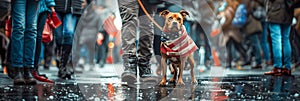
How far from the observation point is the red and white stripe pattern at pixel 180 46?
6016mm

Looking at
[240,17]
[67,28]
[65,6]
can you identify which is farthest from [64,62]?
[240,17]

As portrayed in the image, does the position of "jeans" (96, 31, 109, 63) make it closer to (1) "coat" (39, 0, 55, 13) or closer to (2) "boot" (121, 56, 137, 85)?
(1) "coat" (39, 0, 55, 13)

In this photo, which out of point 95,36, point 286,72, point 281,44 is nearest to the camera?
point 95,36

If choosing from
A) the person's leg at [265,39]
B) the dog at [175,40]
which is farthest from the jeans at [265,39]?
the dog at [175,40]

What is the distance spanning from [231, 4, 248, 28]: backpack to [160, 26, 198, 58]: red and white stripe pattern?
9.68 m

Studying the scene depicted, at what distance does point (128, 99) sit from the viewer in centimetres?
511

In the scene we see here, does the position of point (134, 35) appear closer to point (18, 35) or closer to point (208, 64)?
point (18, 35)

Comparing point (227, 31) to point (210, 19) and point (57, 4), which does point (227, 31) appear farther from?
point (57, 4)

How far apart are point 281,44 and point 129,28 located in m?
4.22

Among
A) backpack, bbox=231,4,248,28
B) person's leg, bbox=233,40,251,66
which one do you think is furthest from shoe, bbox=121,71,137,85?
person's leg, bbox=233,40,251,66

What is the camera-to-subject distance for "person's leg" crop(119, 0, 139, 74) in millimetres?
7406

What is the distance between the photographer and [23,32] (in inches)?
284

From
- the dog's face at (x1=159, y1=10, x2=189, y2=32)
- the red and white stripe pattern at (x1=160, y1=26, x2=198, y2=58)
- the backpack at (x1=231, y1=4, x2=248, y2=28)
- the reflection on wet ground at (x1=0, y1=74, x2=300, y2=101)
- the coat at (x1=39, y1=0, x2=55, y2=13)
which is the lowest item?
the reflection on wet ground at (x1=0, y1=74, x2=300, y2=101)

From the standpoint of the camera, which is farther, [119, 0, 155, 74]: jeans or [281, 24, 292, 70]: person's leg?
[281, 24, 292, 70]: person's leg
